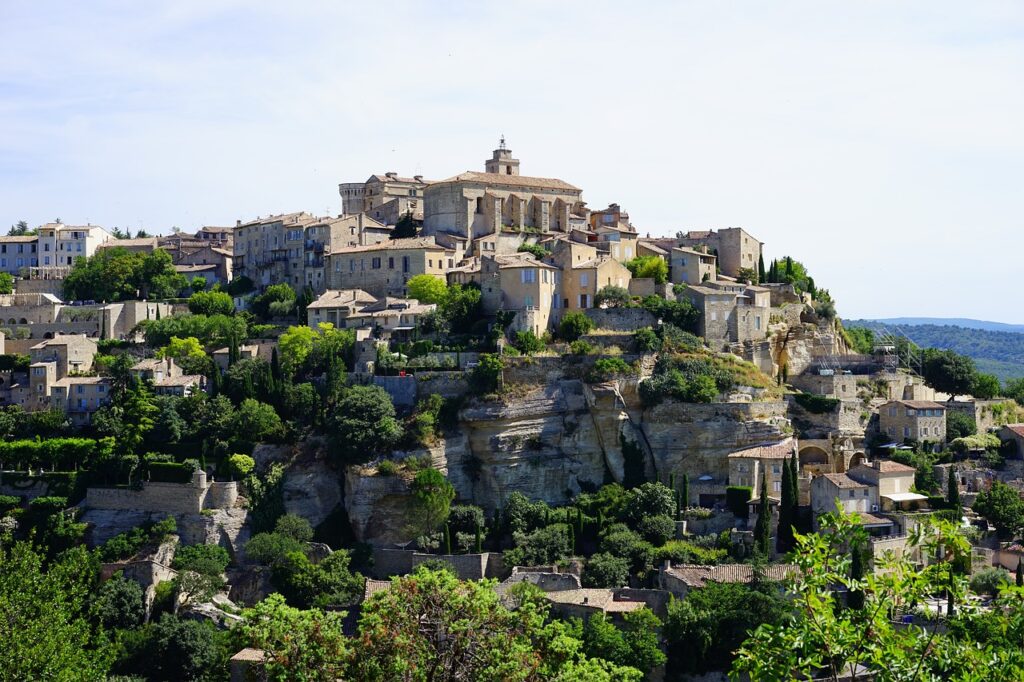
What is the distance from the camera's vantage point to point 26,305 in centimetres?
7881

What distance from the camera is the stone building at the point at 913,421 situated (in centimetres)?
6147

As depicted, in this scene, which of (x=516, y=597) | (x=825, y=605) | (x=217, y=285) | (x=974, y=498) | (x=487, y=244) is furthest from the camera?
(x=217, y=285)

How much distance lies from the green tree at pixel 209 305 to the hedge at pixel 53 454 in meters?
16.3

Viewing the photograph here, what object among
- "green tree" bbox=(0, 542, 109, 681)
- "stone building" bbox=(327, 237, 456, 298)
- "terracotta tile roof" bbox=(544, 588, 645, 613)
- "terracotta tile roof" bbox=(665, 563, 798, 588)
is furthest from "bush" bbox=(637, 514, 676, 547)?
"stone building" bbox=(327, 237, 456, 298)

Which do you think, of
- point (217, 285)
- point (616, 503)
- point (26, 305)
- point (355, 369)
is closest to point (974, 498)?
point (616, 503)

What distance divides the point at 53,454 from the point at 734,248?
36.3 metres

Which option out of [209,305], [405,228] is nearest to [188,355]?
[209,305]

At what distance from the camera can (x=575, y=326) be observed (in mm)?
63438

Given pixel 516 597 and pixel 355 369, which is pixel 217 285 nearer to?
pixel 355 369

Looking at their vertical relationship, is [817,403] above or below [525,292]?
below

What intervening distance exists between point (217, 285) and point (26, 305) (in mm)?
11224

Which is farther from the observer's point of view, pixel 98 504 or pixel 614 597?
pixel 98 504

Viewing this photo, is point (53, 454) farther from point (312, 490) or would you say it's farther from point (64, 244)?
point (64, 244)

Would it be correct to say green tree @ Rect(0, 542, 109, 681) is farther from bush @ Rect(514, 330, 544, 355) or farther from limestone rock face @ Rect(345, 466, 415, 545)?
bush @ Rect(514, 330, 544, 355)
